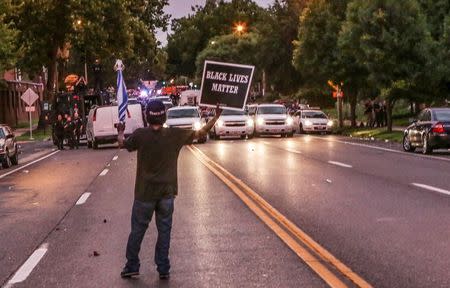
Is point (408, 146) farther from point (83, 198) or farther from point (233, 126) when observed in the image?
point (83, 198)

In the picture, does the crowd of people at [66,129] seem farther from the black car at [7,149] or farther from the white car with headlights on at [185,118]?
the black car at [7,149]

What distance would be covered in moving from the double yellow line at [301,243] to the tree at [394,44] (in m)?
25.6

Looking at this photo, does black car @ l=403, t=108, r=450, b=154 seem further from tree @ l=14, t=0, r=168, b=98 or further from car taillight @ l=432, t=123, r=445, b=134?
tree @ l=14, t=0, r=168, b=98

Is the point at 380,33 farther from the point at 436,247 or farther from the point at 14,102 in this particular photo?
the point at 14,102

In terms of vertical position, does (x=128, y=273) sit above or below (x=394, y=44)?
below

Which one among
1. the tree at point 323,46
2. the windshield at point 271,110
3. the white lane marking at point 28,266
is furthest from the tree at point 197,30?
the white lane marking at point 28,266

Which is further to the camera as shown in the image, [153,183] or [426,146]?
[426,146]

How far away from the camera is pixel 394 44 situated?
136ft

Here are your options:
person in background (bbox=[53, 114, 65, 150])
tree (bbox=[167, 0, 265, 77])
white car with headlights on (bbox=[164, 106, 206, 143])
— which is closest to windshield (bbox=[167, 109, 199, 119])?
white car with headlights on (bbox=[164, 106, 206, 143])

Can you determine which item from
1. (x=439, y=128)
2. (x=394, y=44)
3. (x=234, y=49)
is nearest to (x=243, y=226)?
(x=439, y=128)

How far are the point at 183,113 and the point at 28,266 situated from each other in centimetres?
3285

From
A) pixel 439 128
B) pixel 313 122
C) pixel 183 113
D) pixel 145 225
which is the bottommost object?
pixel 313 122

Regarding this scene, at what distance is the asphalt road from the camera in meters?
8.47

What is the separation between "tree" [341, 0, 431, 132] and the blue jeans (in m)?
34.0
